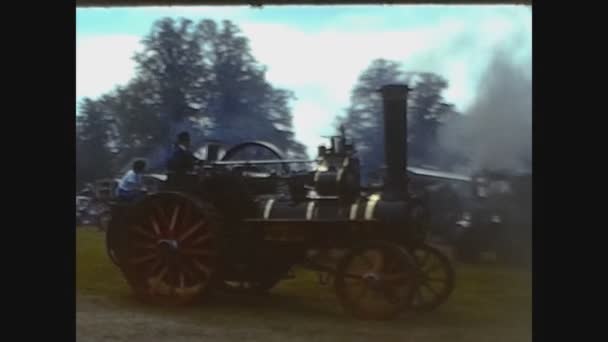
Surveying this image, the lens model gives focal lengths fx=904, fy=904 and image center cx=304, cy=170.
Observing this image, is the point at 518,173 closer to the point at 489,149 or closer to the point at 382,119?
the point at 489,149

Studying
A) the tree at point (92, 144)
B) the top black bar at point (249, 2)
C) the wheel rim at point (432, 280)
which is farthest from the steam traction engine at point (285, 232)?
the top black bar at point (249, 2)

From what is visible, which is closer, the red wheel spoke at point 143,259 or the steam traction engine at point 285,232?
the steam traction engine at point 285,232

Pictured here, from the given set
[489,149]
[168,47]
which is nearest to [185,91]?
[168,47]

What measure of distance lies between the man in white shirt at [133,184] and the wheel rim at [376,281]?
816 mm

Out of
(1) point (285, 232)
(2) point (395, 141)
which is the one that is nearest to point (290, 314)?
(1) point (285, 232)

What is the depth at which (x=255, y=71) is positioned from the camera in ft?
11.2

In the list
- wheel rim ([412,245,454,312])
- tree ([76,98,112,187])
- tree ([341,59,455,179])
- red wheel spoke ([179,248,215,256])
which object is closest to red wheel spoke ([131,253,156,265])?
red wheel spoke ([179,248,215,256])

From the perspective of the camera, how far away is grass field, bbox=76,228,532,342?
3242mm

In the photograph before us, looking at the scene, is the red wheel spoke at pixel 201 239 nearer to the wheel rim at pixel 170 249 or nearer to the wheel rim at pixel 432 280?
the wheel rim at pixel 170 249

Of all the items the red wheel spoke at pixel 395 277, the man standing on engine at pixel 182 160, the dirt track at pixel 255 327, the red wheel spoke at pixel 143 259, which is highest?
the man standing on engine at pixel 182 160

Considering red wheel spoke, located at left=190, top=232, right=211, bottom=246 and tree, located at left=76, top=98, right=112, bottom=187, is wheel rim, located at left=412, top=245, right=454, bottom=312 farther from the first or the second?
tree, located at left=76, top=98, right=112, bottom=187

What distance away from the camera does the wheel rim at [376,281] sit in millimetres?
3273
